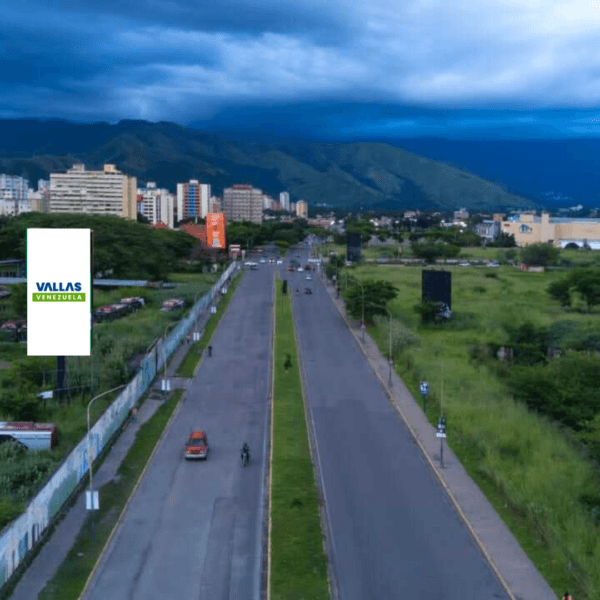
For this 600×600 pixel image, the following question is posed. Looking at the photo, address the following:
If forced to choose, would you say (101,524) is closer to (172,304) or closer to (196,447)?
(196,447)

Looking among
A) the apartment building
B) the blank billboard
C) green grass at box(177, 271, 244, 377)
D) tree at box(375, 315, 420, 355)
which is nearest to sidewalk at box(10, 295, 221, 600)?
green grass at box(177, 271, 244, 377)

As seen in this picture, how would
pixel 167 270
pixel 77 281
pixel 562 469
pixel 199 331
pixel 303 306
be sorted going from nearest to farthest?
pixel 562 469 < pixel 77 281 < pixel 199 331 < pixel 303 306 < pixel 167 270

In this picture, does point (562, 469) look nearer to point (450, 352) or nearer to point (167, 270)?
point (450, 352)

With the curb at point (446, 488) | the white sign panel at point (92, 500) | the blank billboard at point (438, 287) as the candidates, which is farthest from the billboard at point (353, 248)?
the white sign panel at point (92, 500)

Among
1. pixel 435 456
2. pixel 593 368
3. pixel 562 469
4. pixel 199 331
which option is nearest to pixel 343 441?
pixel 435 456

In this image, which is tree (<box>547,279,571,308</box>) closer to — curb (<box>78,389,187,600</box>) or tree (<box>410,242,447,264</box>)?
curb (<box>78,389,187,600</box>)

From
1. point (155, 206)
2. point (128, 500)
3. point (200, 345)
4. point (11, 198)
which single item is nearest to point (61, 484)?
point (128, 500)
